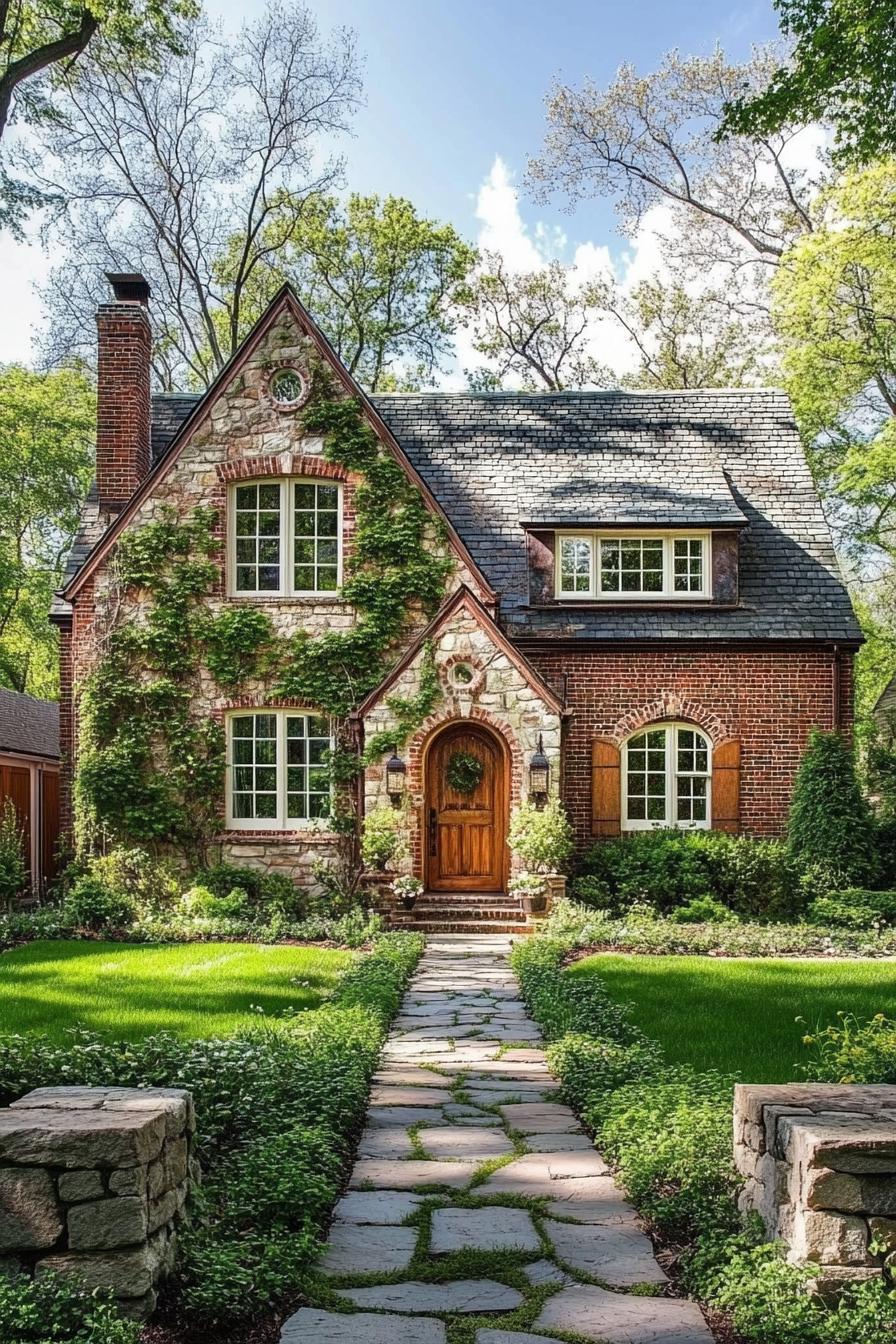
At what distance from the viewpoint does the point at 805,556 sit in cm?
1761

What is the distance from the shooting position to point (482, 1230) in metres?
4.59

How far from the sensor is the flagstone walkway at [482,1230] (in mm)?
3781

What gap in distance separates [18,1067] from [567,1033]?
12.2ft

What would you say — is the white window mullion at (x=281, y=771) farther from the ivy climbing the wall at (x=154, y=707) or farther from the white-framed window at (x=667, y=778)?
the white-framed window at (x=667, y=778)

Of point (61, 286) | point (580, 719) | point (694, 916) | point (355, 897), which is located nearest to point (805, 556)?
point (580, 719)

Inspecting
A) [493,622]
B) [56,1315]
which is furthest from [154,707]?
[56,1315]

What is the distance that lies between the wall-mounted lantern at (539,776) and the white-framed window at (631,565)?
131 inches

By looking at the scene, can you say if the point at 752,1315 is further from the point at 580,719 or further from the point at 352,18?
the point at 352,18

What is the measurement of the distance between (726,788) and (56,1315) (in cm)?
1402

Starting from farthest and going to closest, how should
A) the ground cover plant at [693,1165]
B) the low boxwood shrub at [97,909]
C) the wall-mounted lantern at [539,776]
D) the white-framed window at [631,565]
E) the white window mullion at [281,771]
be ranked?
1. the white-framed window at [631,565]
2. the white window mullion at [281,771]
3. the wall-mounted lantern at [539,776]
4. the low boxwood shrub at [97,909]
5. the ground cover plant at [693,1165]

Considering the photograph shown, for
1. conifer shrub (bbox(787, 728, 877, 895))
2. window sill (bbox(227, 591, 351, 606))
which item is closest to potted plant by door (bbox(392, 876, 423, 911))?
window sill (bbox(227, 591, 351, 606))

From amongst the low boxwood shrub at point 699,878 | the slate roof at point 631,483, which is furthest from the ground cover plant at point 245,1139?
the slate roof at point 631,483

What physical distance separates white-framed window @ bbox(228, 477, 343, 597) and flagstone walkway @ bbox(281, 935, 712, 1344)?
9839 mm

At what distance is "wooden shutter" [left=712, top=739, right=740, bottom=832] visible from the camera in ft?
54.0
